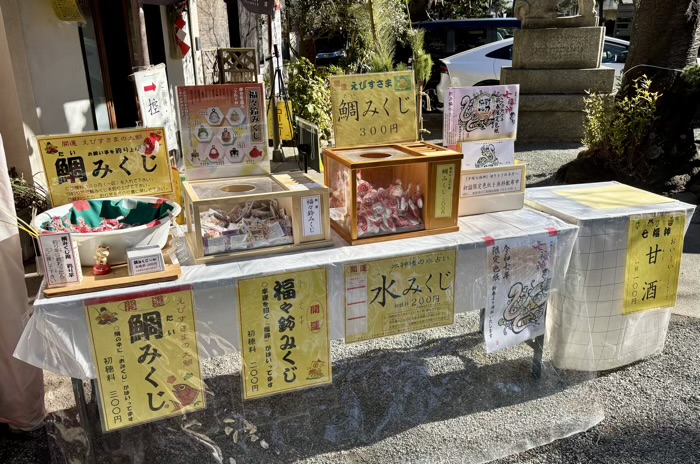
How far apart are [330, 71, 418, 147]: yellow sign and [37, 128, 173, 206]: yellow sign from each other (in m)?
0.87

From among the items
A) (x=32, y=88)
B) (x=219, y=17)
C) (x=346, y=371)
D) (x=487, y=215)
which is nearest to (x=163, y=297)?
(x=346, y=371)

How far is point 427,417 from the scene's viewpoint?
283 centimetres

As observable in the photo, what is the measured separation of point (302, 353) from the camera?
2.41m

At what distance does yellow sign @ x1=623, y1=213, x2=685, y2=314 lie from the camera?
9.32 ft

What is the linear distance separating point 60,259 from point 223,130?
3.04 ft

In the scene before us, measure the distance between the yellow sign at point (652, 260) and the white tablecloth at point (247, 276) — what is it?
373 millimetres

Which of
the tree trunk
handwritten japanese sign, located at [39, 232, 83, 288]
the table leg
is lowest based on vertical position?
the table leg

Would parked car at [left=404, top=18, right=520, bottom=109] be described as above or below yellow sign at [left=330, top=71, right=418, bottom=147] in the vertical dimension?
above

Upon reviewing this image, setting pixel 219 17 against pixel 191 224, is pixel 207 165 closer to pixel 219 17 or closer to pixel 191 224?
pixel 191 224

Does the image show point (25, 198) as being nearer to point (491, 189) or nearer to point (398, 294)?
point (398, 294)

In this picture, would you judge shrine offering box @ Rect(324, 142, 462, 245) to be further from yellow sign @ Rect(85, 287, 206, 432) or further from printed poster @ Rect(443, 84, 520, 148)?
yellow sign @ Rect(85, 287, 206, 432)

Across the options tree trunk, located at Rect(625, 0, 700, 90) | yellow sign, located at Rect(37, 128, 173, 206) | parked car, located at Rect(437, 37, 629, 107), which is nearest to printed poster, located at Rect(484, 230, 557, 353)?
yellow sign, located at Rect(37, 128, 173, 206)

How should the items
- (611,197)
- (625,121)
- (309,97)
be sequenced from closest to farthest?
1. (611,197)
2. (625,121)
3. (309,97)

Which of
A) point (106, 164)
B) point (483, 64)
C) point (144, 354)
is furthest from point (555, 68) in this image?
point (144, 354)
